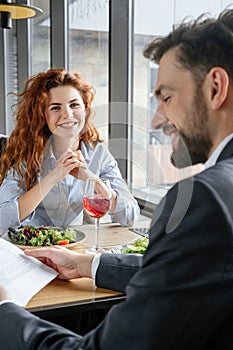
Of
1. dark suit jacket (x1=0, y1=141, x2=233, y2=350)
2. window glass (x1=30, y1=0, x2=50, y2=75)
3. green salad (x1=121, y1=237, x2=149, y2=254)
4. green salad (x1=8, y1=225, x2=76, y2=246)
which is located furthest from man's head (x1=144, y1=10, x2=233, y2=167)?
window glass (x1=30, y1=0, x2=50, y2=75)

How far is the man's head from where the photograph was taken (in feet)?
3.00

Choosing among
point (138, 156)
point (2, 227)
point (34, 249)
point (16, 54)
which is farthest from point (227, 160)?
point (16, 54)

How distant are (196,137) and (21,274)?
700mm

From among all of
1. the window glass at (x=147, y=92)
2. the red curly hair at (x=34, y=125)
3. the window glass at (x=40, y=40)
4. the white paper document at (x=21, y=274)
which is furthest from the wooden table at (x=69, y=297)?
the window glass at (x=40, y=40)

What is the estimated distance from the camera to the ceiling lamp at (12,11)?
266cm

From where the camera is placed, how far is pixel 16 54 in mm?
5594

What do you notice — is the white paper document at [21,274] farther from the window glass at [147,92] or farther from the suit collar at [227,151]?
the suit collar at [227,151]

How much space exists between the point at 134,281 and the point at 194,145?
294 millimetres

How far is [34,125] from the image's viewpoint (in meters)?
2.30

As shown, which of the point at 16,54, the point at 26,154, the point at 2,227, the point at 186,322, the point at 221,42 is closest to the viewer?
the point at 186,322

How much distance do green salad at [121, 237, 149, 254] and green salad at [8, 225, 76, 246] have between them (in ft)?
0.66

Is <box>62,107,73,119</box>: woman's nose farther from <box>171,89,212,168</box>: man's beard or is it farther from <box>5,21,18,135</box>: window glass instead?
<box>5,21,18,135</box>: window glass

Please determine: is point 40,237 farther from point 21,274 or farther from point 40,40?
point 40,40

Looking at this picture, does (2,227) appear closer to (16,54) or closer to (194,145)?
(194,145)
